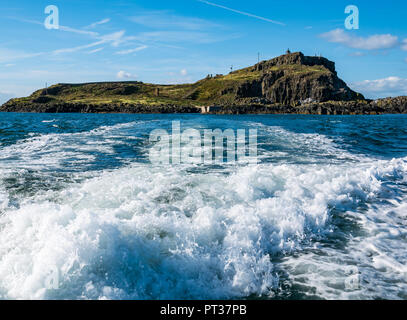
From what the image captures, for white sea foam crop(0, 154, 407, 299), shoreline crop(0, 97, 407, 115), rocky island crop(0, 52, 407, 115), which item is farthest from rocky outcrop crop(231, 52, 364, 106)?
white sea foam crop(0, 154, 407, 299)

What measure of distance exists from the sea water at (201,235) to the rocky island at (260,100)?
112m

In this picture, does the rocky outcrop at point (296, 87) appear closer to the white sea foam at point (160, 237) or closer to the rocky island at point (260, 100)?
the rocky island at point (260, 100)

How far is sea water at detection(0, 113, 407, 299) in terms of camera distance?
15.6ft

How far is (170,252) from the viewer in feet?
18.3

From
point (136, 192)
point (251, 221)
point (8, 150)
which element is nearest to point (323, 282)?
point (251, 221)

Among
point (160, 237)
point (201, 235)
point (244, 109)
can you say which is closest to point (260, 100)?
point (244, 109)

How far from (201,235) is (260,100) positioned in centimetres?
14667

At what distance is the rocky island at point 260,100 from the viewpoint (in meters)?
123

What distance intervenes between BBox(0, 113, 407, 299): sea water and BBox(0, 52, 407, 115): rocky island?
4405 inches

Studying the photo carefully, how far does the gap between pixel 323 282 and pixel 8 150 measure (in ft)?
58.2

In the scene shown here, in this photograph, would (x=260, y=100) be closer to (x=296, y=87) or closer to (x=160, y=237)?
(x=296, y=87)

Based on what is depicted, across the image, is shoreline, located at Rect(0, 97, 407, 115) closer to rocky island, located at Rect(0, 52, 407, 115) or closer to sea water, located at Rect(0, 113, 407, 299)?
rocky island, located at Rect(0, 52, 407, 115)

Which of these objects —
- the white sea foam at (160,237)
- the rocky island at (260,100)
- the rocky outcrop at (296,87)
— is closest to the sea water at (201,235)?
the white sea foam at (160,237)
